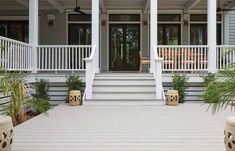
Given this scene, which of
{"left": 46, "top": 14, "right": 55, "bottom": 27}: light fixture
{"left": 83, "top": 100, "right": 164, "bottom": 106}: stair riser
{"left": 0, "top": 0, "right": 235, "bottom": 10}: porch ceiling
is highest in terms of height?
{"left": 0, "top": 0, "right": 235, "bottom": 10}: porch ceiling

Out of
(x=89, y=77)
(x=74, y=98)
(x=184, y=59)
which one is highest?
(x=184, y=59)

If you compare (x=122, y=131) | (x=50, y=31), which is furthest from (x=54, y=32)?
(x=122, y=131)

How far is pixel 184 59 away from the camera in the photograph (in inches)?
512

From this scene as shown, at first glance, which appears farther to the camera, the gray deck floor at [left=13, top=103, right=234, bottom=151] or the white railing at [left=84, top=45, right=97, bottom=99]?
the white railing at [left=84, top=45, right=97, bottom=99]

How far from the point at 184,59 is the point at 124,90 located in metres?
2.56

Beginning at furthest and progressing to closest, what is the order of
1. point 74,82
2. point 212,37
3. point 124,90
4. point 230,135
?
point 212,37 < point 74,82 < point 124,90 < point 230,135

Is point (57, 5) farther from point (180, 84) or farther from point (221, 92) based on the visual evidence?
point (221, 92)

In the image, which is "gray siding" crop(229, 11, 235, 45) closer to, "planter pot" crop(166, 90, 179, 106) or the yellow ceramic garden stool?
"planter pot" crop(166, 90, 179, 106)

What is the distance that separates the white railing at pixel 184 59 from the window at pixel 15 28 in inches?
281

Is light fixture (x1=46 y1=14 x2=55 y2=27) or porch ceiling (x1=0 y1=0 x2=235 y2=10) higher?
porch ceiling (x1=0 y1=0 x2=235 y2=10)

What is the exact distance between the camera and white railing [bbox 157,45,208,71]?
12.9 metres

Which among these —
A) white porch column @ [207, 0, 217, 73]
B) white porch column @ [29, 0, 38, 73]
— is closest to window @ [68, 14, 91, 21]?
white porch column @ [29, 0, 38, 73]

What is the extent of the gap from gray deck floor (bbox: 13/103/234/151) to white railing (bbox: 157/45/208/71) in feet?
11.8

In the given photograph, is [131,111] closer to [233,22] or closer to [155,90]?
[155,90]
